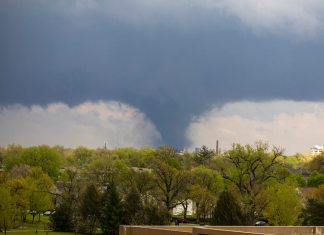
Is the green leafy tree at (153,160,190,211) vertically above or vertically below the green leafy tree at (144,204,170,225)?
above

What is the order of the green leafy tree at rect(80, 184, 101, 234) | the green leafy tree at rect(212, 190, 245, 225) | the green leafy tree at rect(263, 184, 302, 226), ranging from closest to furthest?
the green leafy tree at rect(212, 190, 245, 225) < the green leafy tree at rect(263, 184, 302, 226) < the green leafy tree at rect(80, 184, 101, 234)

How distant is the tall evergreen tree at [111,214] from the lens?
81.8m

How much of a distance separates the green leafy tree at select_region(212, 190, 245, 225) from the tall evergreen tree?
14647 mm

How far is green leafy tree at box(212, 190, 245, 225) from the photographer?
71375 millimetres

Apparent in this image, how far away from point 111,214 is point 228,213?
1738cm

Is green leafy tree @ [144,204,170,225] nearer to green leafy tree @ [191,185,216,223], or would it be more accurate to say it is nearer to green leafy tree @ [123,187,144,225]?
green leafy tree @ [123,187,144,225]

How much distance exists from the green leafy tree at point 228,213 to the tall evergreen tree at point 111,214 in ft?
48.1

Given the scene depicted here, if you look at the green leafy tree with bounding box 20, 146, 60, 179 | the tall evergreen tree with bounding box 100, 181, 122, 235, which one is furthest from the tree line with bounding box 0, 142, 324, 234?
the green leafy tree with bounding box 20, 146, 60, 179

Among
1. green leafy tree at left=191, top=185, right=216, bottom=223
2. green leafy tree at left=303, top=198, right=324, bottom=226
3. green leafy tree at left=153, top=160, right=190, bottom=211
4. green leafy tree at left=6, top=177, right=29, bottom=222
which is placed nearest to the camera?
green leafy tree at left=303, top=198, right=324, bottom=226

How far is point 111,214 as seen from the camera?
82.2 metres

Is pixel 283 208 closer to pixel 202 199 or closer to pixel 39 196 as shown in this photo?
pixel 202 199

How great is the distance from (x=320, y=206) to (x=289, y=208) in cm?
381

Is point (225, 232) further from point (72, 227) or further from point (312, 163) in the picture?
point (312, 163)

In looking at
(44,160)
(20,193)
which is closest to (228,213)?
(20,193)
